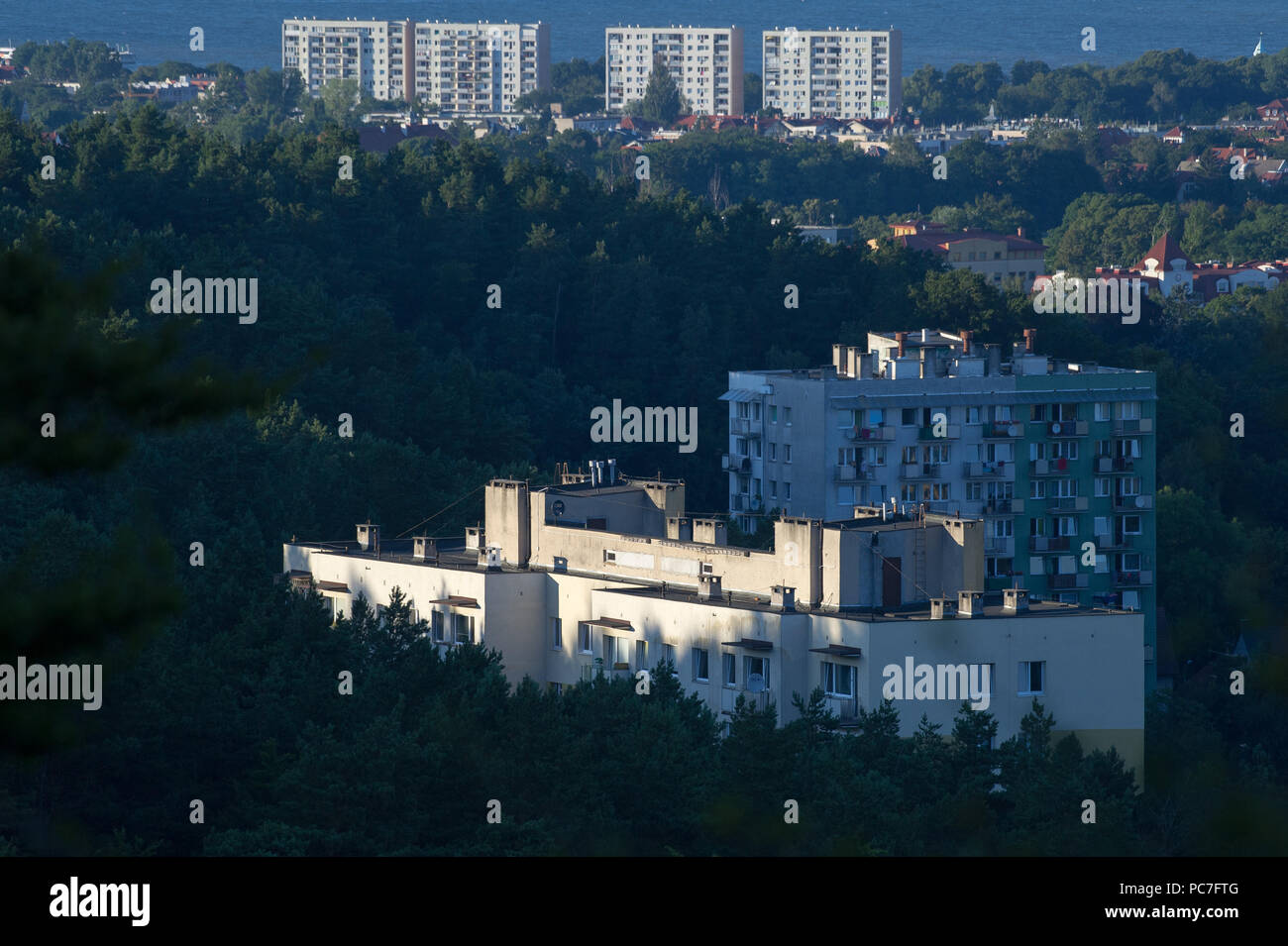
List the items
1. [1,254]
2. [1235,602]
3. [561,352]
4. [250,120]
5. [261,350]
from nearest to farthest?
[1235,602], [1,254], [261,350], [561,352], [250,120]

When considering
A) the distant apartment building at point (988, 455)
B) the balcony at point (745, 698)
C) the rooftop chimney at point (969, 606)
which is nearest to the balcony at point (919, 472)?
the distant apartment building at point (988, 455)

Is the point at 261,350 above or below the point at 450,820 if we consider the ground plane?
above

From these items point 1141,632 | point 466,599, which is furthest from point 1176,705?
point 466,599

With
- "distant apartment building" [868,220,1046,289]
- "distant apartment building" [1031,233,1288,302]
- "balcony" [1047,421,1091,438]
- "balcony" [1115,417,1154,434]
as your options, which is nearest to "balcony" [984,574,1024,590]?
"balcony" [1047,421,1091,438]

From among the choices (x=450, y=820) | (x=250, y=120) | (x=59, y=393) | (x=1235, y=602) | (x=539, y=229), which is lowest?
(x=450, y=820)

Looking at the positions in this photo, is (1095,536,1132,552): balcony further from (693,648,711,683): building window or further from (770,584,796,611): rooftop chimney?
(693,648,711,683): building window

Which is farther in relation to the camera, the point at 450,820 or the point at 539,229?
the point at 539,229

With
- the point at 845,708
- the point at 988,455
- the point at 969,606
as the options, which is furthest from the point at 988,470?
the point at 845,708
